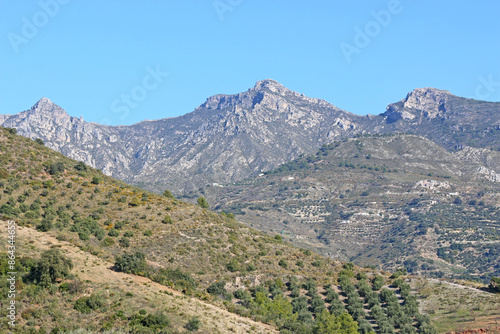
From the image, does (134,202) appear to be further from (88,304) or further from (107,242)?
(88,304)

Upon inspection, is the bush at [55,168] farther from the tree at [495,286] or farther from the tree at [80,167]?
the tree at [495,286]

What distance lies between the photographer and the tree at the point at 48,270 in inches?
1993

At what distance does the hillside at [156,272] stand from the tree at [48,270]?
129 mm

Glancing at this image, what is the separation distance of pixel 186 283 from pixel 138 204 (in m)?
29.1

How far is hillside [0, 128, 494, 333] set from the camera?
49.5 m

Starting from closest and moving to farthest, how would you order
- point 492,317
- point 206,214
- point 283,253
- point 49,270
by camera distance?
point 49,270
point 492,317
point 283,253
point 206,214

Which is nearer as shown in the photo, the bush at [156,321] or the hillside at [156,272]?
the bush at [156,321]

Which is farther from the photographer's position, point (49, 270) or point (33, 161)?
point (33, 161)

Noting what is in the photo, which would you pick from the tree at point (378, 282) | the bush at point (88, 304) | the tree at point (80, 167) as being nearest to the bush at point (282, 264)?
the tree at point (378, 282)

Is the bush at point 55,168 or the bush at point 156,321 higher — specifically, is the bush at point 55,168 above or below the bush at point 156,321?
above

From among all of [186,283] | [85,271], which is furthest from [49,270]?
[186,283]

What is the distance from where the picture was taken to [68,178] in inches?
3794

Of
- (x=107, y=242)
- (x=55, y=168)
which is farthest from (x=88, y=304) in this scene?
(x=55, y=168)

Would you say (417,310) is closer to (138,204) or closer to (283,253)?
(283,253)
